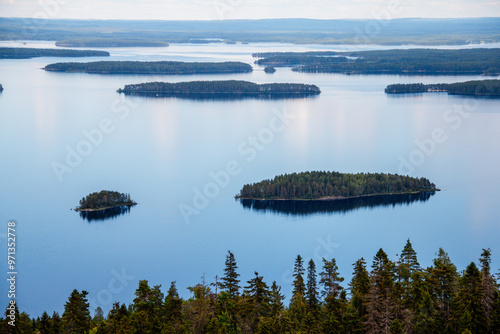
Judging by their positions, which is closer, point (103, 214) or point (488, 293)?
point (488, 293)

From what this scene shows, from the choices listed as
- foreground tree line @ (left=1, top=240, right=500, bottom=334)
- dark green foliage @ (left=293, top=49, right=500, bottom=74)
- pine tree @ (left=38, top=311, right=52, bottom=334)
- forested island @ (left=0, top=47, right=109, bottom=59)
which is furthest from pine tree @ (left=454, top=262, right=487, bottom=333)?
forested island @ (left=0, top=47, right=109, bottom=59)

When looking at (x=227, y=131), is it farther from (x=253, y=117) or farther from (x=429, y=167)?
Result: (x=429, y=167)

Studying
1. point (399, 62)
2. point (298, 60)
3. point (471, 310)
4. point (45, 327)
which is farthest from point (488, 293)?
point (298, 60)

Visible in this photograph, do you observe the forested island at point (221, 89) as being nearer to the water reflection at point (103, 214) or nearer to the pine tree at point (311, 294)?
the water reflection at point (103, 214)

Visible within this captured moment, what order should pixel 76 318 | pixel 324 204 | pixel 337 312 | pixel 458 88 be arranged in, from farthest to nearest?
1. pixel 458 88
2. pixel 324 204
3. pixel 76 318
4. pixel 337 312

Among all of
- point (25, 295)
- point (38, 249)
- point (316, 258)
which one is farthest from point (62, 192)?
point (316, 258)

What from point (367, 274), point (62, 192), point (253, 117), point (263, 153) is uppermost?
point (253, 117)

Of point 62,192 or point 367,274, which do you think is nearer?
point 367,274

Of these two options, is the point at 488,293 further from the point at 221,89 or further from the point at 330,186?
the point at 221,89
